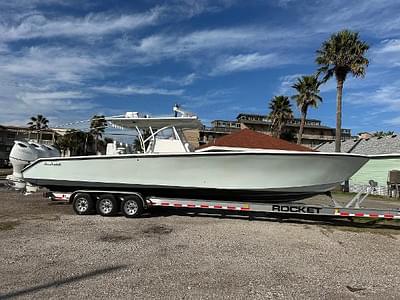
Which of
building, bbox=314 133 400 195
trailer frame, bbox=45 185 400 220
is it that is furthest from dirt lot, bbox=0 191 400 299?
building, bbox=314 133 400 195

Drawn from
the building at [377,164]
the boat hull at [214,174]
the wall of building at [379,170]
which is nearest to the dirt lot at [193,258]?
the boat hull at [214,174]

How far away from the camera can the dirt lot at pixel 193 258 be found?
4.40 meters

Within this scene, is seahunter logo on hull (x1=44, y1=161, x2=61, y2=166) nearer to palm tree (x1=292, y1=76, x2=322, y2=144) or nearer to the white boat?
the white boat

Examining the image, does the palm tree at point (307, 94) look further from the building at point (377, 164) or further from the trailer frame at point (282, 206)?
the trailer frame at point (282, 206)

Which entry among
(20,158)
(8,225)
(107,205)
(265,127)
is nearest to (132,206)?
(107,205)

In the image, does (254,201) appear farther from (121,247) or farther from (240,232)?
(121,247)

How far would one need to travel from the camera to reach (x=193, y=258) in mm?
5727

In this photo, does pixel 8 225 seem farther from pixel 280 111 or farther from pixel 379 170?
pixel 280 111

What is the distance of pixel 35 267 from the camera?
5.10 meters

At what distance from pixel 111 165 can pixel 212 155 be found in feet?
9.23

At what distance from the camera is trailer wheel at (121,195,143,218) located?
9343mm

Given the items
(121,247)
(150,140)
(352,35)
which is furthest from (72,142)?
(121,247)

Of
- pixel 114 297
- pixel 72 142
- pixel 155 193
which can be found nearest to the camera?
pixel 114 297

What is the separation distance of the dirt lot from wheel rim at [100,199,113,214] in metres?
0.34
